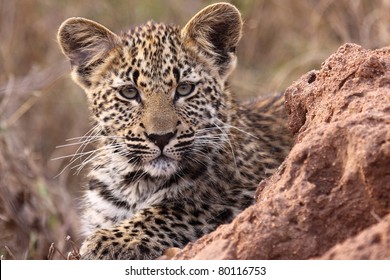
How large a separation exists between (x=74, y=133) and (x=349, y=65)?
777cm

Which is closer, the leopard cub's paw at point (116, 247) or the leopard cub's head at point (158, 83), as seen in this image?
the leopard cub's paw at point (116, 247)

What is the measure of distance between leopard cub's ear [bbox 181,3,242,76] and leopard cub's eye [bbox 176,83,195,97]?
376 mm

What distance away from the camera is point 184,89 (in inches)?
279

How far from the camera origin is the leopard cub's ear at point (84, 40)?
7355 mm

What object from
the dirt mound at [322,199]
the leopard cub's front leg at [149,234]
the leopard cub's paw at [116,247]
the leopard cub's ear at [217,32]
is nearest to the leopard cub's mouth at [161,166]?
the leopard cub's front leg at [149,234]

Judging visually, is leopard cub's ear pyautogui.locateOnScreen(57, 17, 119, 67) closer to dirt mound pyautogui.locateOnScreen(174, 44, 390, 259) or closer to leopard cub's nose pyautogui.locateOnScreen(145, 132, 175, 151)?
leopard cub's nose pyautogui.locateOnScreen(145, 132, 175, 151)

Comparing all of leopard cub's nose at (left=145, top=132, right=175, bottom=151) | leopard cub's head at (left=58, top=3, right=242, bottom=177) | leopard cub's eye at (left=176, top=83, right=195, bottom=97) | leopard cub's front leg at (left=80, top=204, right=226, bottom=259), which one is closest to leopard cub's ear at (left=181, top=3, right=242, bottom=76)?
leopard cub's head at (left=58, top=3, right=242, bottom=177)

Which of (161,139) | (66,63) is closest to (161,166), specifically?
(161,139)

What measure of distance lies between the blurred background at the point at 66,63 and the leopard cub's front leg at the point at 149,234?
339 cm

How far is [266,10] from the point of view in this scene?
14.1 meters

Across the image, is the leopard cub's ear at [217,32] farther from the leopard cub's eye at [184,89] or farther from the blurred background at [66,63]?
the blurred background at [66,63]

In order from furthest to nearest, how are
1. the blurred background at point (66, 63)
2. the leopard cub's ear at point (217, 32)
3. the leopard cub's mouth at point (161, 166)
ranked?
the blurred background at point (66, 63) → the leopard cub's ear at point (217, 32) → the leopard cub's mouth at point (161, 166)

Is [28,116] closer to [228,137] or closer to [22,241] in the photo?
[22,241]
